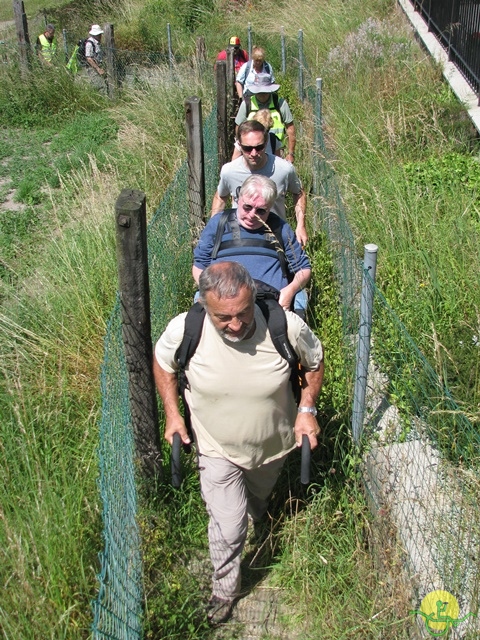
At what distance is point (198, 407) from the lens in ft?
10.7

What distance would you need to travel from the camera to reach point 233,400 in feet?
10.3

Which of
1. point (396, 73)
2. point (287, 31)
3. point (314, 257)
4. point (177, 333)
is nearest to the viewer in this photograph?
point (177, 333)

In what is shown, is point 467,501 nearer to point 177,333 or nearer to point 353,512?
point 353,512

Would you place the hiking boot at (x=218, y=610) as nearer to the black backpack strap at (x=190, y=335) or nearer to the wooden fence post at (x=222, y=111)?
the black backpack strap at (x=190, y=335)

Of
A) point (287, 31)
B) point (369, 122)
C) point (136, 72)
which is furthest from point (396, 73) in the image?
point (287, 31)

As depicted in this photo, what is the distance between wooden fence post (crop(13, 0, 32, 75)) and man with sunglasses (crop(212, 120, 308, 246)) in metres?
10.1

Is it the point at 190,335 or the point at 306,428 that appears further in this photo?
the point at 306,428

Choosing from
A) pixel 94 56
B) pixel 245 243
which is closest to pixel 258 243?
pixel 245 243

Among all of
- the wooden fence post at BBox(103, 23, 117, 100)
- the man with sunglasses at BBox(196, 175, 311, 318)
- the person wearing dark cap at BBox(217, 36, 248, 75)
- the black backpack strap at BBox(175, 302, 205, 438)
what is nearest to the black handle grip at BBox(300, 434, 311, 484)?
the black backpack strap at BBox(175, 302, 205, 438)

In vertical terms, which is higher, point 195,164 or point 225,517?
point 195,164

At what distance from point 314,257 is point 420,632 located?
3.54 metres

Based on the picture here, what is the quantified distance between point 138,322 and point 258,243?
3.72 feet

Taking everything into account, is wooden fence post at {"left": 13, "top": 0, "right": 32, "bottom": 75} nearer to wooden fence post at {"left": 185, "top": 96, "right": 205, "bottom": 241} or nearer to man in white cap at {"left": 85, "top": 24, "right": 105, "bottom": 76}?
man in white cap at {"left": 85, "top": 24, "right": 105, "bottom": 76}

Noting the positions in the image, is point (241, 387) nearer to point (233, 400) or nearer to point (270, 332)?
point (233, 400)
